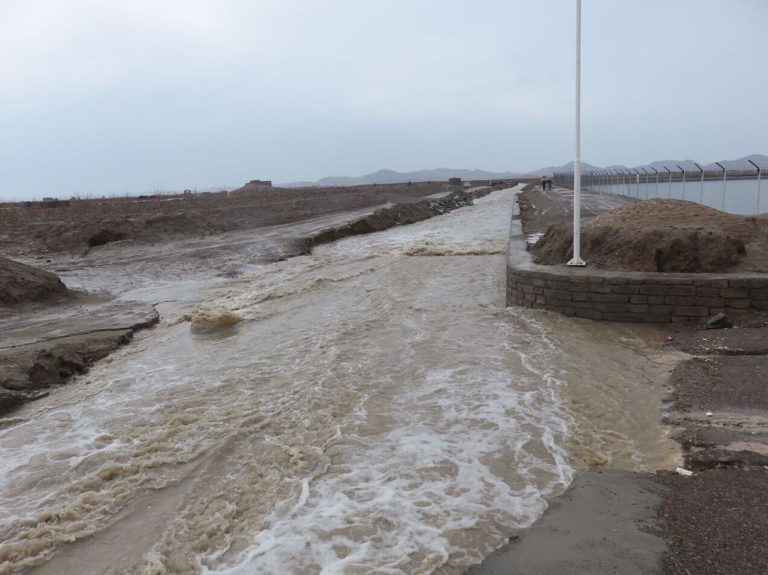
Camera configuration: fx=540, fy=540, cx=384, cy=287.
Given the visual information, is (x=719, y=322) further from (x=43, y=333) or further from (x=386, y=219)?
(x=386, y=219)

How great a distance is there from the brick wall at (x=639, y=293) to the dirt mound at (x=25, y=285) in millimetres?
10157

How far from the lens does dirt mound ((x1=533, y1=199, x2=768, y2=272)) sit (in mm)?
8259

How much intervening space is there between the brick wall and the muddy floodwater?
1.13ft

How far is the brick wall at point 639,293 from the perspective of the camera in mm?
7512

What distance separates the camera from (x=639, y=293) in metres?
8.06

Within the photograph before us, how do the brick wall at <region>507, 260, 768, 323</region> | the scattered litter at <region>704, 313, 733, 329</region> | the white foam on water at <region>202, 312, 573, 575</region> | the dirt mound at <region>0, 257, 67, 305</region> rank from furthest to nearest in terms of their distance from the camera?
the dirt mound at <region>0, 257, 67, 305</region> → the brick wall at <region>507, 260, 768, 323</region> → the scattered litter at <region>704, 313, 733, 329</region> → the white foam on water at <region>202, 312, 573, 575</region>

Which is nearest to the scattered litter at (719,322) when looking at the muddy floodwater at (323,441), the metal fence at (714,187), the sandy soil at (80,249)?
the muddy floodwater at (323,441)

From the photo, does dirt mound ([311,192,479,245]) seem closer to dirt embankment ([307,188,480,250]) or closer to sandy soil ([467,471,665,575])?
dirt embankment ([307,188,480,250])

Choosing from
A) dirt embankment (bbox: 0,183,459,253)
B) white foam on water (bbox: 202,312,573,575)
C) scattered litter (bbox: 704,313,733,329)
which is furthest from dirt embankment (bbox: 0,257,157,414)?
scattered litter (bbox: 704,313,733,329)

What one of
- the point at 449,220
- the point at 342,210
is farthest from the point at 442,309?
the point at 342,210

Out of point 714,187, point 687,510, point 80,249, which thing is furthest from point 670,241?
point 80,249

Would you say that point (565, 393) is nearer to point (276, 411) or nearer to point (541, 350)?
point (541, 350)

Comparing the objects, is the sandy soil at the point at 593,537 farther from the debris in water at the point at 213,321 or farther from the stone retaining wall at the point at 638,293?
the debris in water at the point at 213,321

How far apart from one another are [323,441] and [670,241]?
6532 millimetres
